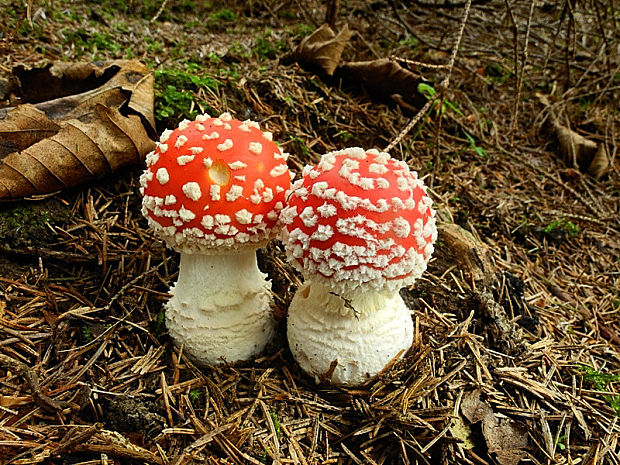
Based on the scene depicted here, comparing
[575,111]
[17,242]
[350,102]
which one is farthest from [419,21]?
[17,242]

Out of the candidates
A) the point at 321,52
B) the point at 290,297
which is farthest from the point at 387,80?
the point at 290,297

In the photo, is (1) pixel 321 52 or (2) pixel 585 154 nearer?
(1) pixel 321 52

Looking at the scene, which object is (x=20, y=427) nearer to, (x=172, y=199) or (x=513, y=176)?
(x=172, y=199)

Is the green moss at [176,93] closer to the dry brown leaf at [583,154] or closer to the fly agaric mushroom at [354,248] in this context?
the fly agaric mushroom at [354,248]

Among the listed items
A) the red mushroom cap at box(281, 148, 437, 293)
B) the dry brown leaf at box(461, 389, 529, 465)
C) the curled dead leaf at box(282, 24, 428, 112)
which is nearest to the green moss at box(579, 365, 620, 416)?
the dry brown leaf at box(461, 389, 529, 465)

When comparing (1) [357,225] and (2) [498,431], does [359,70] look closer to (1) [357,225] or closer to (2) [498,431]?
(1) [357,225]

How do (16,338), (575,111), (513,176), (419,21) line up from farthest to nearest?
(419,21) < (575,111) < (513,176) < (16,338)
